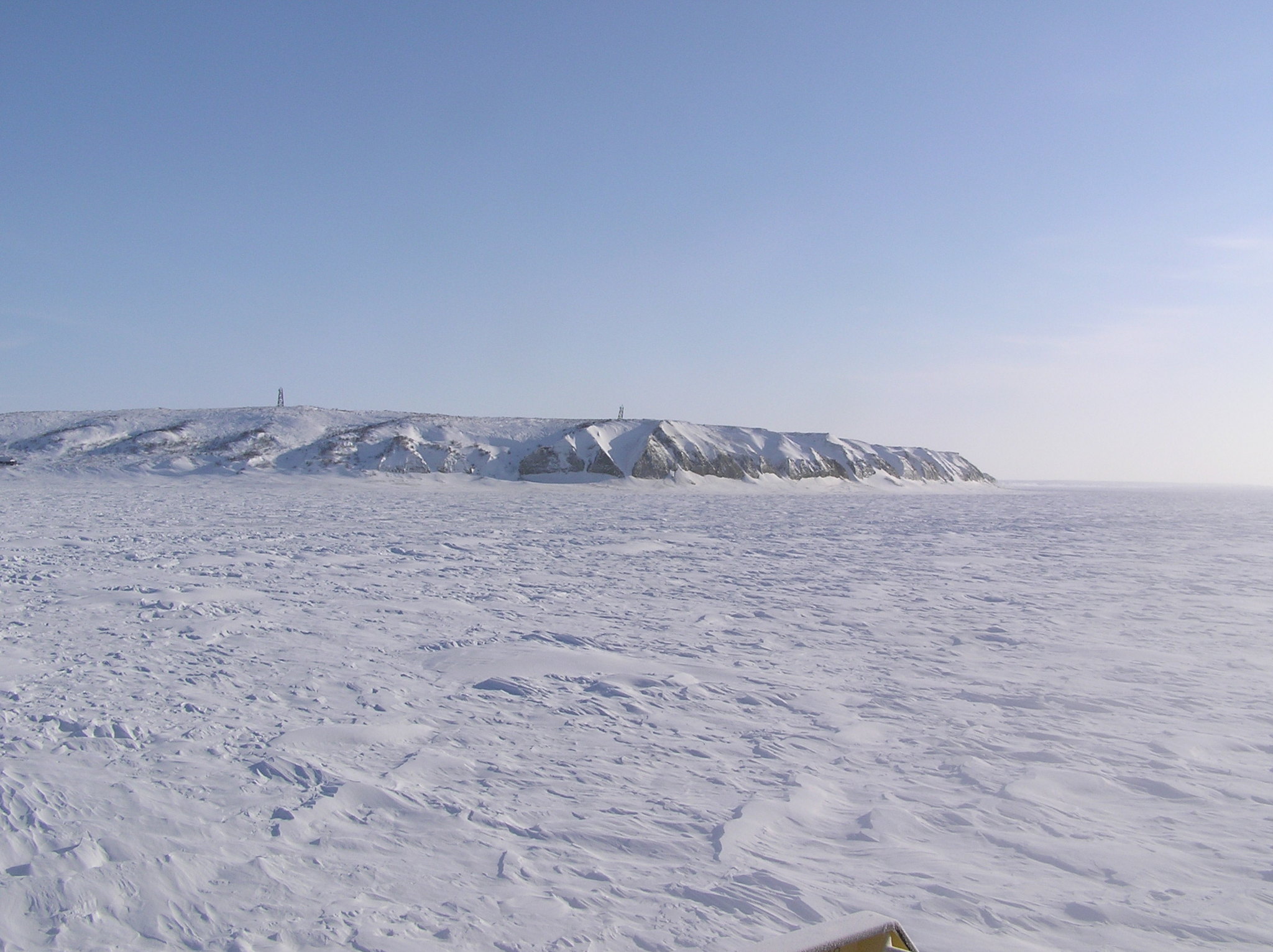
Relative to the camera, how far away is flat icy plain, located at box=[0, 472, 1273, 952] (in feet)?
7.86

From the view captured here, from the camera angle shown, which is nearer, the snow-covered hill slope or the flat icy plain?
the flat icy plain

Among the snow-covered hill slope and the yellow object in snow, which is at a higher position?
the snow-covered hill slope

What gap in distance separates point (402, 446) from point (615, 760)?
25.0m

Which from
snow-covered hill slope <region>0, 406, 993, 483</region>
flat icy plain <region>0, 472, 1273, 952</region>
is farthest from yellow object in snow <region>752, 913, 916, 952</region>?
snow-covered hill slope <region>0, 406, 993, 483</region>

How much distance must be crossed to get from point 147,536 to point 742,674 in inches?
351

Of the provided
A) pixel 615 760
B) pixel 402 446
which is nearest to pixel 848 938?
pixel 615 760

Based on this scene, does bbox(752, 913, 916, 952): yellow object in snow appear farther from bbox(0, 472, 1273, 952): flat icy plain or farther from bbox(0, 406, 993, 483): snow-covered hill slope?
bbox(0, 406, 993, 483): snow-covered hill slope

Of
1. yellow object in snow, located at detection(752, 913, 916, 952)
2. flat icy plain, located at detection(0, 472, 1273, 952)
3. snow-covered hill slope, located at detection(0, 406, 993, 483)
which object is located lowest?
flat icy plain, located at detection(0, 472, 1273, 952)

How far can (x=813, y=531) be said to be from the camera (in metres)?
13.9

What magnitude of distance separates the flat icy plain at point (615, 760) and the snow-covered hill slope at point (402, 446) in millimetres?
18633

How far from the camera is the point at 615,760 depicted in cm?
355

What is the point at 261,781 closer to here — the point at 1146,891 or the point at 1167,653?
the point at 1146,891

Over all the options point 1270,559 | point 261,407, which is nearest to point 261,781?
point 1270,559

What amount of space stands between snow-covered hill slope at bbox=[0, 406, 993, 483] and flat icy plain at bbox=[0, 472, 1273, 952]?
734 inches
